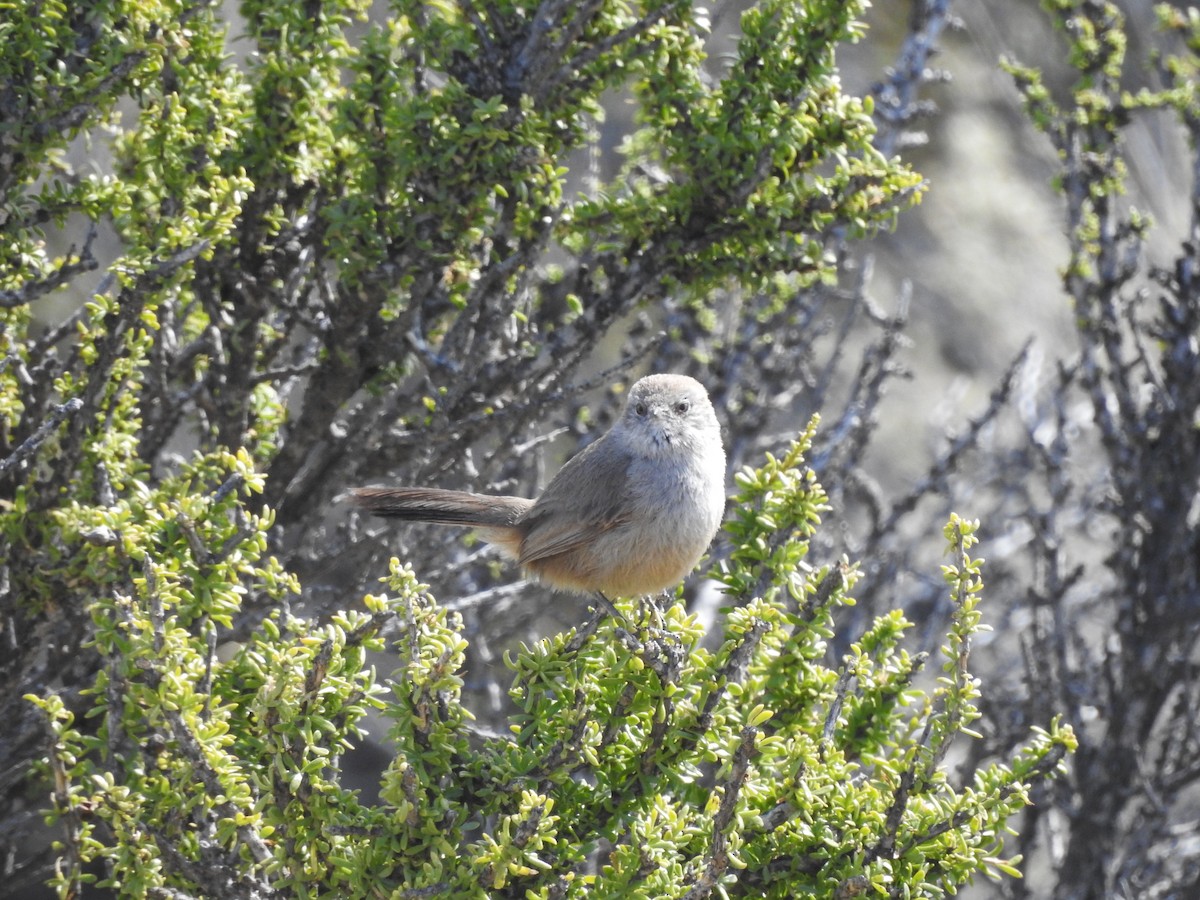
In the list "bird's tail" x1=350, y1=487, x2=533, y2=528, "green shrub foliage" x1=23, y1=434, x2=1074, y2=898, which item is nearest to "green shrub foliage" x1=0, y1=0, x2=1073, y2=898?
"green shrub foliage" x1=23, y1=434, x2=1074, y2=898

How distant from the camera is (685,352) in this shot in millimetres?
4859

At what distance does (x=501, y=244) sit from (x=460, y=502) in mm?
776

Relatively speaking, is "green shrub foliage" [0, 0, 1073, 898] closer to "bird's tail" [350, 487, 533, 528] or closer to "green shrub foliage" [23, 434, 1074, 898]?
"green shrub foliage" [23, 434, 1074, 898]

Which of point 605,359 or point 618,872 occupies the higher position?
point 605,359

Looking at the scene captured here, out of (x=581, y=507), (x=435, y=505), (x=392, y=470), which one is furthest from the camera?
(x=392, y=470)

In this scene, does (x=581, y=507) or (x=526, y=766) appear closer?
(x=526, y=766)

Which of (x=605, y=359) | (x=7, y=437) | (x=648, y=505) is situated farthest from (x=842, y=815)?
(x=605, y=359)

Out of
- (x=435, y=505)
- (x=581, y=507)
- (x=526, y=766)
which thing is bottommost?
(x=526, y=766)

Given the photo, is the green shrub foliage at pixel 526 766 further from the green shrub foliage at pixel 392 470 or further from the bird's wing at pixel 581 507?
the bird's wing at pixel 581 507

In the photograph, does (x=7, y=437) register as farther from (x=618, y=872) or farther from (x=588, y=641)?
(x=618, y=872)

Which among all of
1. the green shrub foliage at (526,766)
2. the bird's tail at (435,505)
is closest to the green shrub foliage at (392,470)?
the green shrub foliage at (526,766)

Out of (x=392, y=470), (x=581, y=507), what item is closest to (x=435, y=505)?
(x=581, y=507)

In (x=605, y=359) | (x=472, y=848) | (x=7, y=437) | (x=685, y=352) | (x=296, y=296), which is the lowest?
(x=472, y=848)

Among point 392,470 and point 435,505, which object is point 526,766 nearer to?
point 435,505
